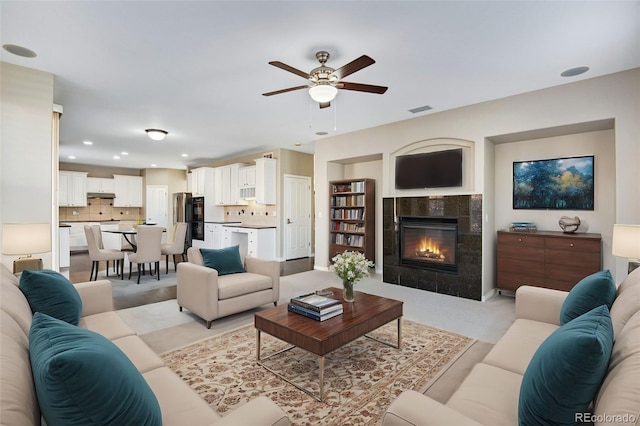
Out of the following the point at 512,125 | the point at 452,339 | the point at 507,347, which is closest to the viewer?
the point at 507,347

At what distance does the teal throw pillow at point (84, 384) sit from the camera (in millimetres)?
827

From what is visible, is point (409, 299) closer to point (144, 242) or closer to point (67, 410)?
point (67, 410)

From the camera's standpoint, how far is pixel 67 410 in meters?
0.83

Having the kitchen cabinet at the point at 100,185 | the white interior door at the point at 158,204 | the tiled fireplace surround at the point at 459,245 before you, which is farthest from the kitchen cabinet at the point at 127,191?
the tiled fireplace surround at the point at 459,245

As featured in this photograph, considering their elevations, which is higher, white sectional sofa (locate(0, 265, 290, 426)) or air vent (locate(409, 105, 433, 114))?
air vent (locate(409, 105, 433, 114))

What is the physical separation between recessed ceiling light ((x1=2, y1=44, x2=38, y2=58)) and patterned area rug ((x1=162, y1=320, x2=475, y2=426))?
318cm

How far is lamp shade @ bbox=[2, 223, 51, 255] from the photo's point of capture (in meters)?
2.76

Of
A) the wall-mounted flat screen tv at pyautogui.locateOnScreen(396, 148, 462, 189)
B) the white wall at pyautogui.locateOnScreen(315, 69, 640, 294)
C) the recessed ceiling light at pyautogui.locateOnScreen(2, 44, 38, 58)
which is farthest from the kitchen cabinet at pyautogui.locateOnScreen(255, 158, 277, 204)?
the recessed ceiling light at pyautogui.locateOnScreen(2, 44, 38, 58)

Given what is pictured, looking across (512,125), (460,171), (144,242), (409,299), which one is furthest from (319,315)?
(144,242)

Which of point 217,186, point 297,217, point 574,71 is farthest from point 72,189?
point 574,71

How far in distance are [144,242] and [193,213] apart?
4319 millimetres

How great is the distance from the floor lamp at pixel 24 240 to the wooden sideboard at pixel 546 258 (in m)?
5.38

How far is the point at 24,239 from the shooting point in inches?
111

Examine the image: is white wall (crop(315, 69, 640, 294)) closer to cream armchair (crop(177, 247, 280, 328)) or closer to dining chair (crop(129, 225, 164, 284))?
cream armchair (crop(177, 247, 280, 328))
